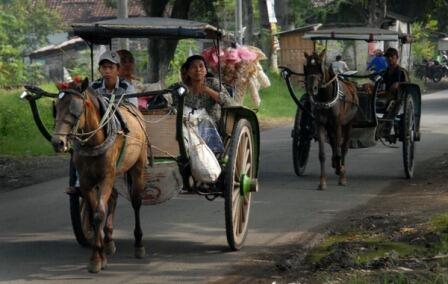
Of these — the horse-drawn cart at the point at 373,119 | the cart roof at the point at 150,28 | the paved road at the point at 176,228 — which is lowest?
the paved road at the point at 176,228

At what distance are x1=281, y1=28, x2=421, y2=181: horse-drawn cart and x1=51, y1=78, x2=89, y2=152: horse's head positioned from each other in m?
7.03

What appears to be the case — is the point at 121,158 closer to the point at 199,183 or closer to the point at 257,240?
the point at 199,183

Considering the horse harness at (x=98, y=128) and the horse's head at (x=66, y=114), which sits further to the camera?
A: the horse harness at (x=98, y=128)

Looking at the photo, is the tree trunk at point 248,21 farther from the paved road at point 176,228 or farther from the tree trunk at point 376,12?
the paved road at point 176,228

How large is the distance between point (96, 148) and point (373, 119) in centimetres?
729

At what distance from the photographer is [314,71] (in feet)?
43.7

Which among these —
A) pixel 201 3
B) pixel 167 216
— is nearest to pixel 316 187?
pixel 167 216

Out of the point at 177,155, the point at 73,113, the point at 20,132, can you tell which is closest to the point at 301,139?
the point at 177,155

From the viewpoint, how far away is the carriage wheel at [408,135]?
14.5 m

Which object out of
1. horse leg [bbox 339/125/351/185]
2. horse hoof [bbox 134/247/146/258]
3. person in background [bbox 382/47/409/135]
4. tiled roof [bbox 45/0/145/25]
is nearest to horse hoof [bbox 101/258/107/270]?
horse hoof [bbox 134/247/146/258]

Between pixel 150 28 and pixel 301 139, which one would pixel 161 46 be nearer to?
pixel 301 139

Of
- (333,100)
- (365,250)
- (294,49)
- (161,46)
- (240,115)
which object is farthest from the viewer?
(294,49)

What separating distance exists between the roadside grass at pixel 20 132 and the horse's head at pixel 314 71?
716cm

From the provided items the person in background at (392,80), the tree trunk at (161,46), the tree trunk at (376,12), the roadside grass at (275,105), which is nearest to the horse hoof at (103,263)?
the person in background at (392,80)
